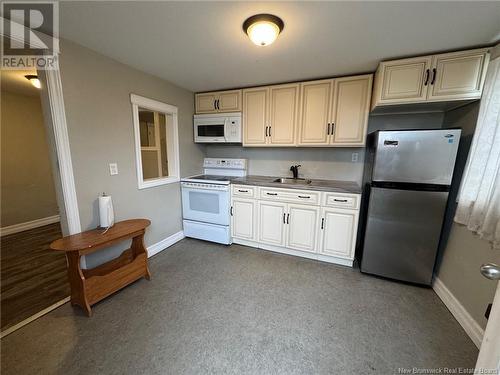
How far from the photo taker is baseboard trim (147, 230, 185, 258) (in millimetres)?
2656

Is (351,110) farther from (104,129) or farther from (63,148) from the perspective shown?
(63,148)

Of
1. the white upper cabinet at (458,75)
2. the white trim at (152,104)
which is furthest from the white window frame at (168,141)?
the white upper cabinet at (458,75)

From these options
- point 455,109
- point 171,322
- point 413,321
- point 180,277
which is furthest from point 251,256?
point 455,109

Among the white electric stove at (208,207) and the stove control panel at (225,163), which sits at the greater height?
the stove control panel at (225,163)

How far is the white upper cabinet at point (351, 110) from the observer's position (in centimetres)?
237

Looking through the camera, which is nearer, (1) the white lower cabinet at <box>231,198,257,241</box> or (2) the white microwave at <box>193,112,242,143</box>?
(1) the white lower cabinet at <box>231,198,257,241</box>

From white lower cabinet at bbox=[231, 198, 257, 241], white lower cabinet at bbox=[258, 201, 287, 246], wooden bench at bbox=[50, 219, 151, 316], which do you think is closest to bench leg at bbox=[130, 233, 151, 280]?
wooden bench at bbox=[50, 219, 151, 316]

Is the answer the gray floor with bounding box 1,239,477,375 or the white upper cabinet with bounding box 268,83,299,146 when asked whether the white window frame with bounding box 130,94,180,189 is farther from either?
the white upper cabinet with bounding box 268,83,299,146

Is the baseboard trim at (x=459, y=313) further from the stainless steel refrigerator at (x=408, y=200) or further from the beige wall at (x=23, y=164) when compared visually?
the beige wall at (x=23, y=164)

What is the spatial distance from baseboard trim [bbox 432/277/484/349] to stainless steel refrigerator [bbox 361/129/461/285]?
0.33ft

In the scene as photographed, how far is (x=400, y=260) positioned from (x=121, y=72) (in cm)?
361

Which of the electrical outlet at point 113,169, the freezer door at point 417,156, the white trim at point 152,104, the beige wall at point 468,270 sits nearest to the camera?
the beige wall at point 468,270

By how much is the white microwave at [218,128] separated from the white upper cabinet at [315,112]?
92 cm

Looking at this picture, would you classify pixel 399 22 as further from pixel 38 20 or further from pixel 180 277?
pixel 180 277
